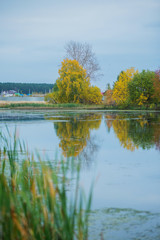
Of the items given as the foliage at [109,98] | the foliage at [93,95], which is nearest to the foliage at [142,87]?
the foliage at [109,98]

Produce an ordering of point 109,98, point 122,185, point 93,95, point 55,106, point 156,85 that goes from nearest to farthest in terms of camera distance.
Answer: point 122,185 < point 156,85 < point 55,106 < point 93,95 < point 109,98

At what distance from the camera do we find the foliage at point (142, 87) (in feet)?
170

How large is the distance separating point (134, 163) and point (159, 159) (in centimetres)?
93

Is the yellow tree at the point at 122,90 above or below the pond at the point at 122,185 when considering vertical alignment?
above

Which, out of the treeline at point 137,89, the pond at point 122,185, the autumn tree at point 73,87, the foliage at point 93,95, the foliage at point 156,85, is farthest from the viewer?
the foliage at point 93,95

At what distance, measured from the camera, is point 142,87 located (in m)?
52.3

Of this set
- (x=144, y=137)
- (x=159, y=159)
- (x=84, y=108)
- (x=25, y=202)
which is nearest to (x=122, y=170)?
(x=159, y=159)

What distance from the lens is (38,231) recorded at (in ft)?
12.0

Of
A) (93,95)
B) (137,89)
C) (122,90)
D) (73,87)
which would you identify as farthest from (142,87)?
(73,87)

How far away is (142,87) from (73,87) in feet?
30.6

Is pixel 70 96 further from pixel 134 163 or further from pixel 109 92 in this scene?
pixel 134 163

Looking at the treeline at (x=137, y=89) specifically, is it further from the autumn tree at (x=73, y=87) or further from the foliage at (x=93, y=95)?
the autumn tree at (x=73, y=87)

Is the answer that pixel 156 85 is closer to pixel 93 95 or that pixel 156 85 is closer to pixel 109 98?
pixel 93 95

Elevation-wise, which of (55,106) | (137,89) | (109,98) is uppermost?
(137,89)
